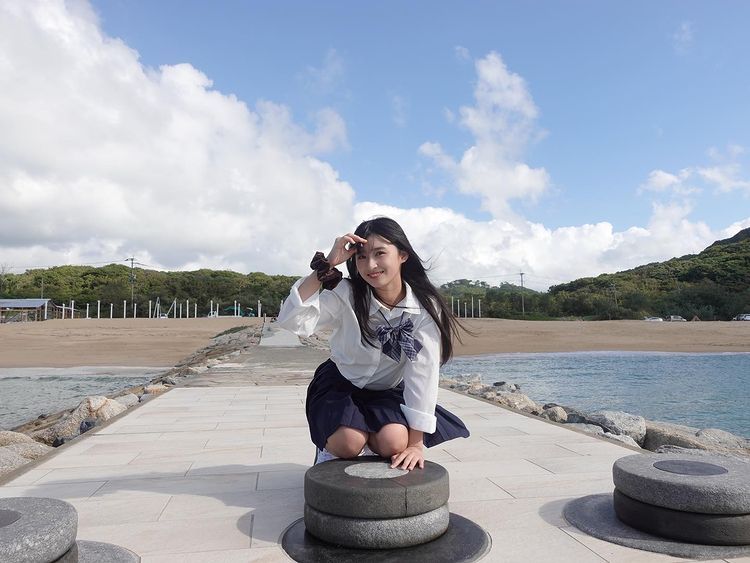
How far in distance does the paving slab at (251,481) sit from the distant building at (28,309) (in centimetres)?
5008

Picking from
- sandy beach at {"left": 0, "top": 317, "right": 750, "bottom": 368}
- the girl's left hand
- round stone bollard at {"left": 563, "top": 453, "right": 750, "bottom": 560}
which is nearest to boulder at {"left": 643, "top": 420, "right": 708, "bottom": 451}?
round stone bollard at {"left": 563, "top": 453, "right": 750, "bottom": 560}

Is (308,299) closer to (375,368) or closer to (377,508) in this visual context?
(375,368)

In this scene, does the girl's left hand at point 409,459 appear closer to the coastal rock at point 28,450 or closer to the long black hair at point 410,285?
the long black hair at point 410,285

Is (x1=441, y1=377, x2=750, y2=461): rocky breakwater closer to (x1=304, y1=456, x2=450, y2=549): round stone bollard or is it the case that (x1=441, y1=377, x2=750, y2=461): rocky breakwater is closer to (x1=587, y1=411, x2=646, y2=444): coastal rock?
(x1=587, y1=411, x2=646, y2=444): coastal rock

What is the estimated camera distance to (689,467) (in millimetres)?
2605

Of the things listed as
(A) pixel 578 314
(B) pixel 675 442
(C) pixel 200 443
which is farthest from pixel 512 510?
(A) pixel 578 314

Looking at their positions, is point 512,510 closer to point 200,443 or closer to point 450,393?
point 200,443

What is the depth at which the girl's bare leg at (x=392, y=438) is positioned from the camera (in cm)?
272

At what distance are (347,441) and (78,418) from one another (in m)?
5.02

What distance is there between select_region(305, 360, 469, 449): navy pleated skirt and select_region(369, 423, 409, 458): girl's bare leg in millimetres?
26

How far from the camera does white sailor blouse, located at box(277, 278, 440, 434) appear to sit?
2752 millimetres

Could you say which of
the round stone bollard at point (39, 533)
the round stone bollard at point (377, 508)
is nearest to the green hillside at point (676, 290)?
the round stone bollard at point (377, 508)

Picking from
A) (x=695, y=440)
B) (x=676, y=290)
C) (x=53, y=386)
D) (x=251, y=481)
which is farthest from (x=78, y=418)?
(x=676, y=290)

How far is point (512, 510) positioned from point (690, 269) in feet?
207
